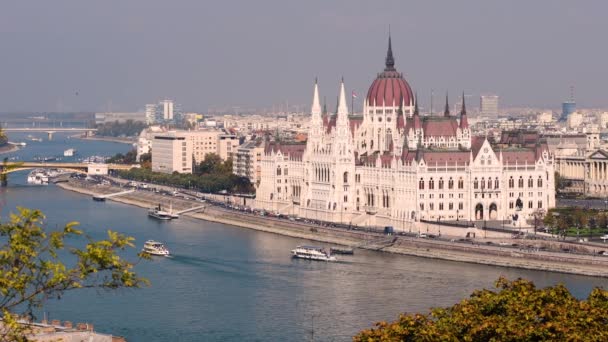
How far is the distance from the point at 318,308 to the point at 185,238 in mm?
21062

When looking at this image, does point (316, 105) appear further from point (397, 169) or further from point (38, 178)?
point (38, 178)

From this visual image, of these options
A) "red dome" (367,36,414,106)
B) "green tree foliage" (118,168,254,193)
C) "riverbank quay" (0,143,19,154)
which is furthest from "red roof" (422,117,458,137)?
"riverbank quay" (0,143,19,154)

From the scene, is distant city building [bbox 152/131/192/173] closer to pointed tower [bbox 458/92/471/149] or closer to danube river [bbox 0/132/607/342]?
pointed tower [bbox 458/92/471/149]

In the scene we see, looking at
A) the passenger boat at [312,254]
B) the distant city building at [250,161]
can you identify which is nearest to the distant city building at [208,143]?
the distant city building at [250,161]

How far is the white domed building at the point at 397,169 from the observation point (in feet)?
204

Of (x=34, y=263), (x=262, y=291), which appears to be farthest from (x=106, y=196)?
(x=34, y=263)

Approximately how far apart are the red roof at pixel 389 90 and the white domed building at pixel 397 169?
5cm

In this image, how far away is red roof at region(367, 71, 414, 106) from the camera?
2724 inches

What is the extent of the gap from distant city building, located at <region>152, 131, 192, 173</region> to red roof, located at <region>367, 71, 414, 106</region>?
30202 mm

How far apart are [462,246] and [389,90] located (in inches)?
682

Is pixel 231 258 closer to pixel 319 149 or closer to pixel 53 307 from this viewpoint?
pixel 53 307

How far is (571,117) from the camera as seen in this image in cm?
15338

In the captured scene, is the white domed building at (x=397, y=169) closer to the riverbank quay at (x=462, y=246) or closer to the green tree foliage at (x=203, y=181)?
the riverbank quay at (x=462, y=246)

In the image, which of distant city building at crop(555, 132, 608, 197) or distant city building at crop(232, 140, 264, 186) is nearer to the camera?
distant city building at crop(555, 132, 608, 197)
